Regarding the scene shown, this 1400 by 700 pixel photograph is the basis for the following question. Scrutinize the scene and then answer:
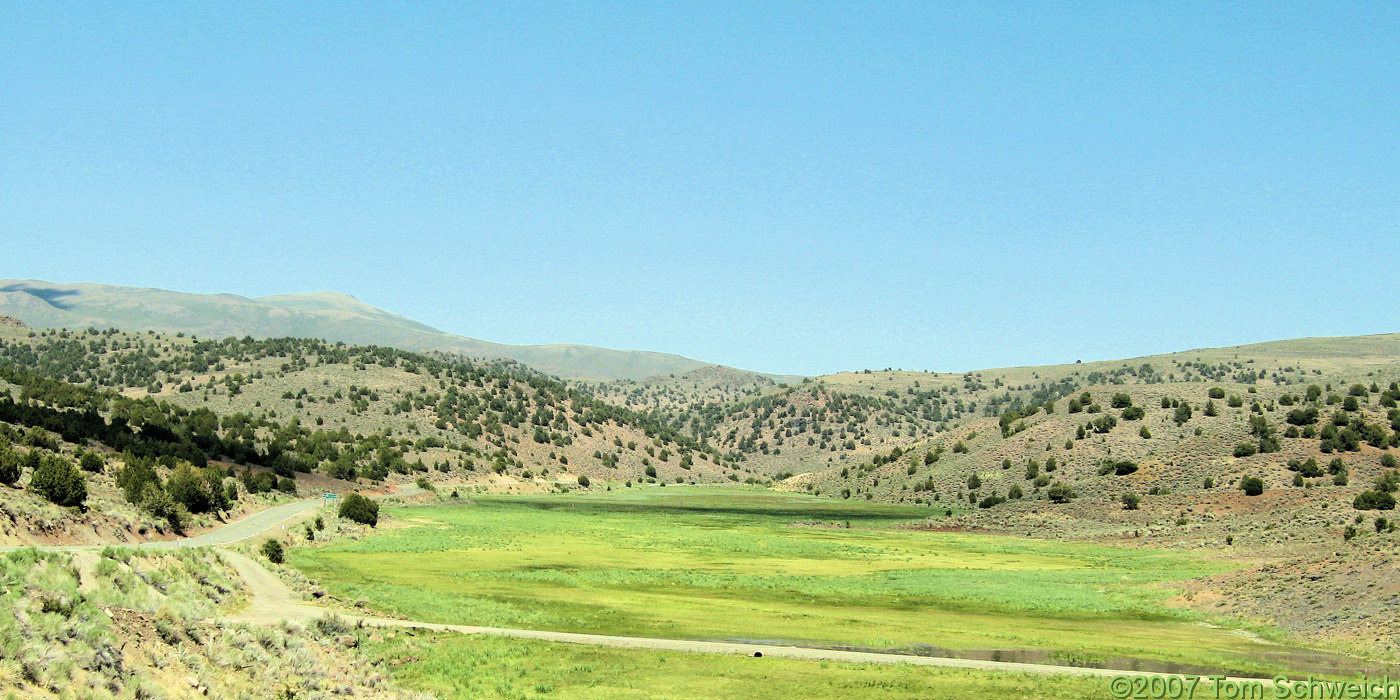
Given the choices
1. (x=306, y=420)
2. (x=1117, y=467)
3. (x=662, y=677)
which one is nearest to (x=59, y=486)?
(x=662, y=677)

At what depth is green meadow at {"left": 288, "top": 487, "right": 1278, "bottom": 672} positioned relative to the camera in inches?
A: 1362

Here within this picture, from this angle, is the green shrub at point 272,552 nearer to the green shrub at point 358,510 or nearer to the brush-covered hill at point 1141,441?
the green shrub at point 358,510

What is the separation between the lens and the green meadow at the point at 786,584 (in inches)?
1362

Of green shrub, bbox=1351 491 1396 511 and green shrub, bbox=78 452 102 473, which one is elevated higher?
green shrub, bbox=1351 491 1396 511

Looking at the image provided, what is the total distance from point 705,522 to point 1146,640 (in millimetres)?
55844

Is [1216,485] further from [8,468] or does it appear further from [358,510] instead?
[8,468]

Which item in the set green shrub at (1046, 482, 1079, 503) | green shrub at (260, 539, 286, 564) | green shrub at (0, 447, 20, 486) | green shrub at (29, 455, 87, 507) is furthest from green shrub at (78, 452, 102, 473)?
green shrub at (1046, 482, 1079, 503)

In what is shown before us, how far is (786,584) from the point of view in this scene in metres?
48.4

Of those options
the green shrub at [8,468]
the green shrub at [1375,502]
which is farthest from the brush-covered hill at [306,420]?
the green shrub at [1375,502]

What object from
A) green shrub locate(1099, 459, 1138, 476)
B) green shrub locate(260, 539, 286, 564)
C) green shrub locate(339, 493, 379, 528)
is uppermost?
green shrub locate(1099, 459, 1138, 476)

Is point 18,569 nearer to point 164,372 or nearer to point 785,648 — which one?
point 785,648

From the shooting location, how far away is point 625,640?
31453mm

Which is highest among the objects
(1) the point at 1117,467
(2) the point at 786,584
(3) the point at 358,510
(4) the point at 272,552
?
(1) the point at 1117,467

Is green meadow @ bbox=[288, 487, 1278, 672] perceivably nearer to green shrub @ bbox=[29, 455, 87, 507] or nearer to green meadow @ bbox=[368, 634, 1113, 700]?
green meadow @ bbox=[368, 634, 1113, 700]
